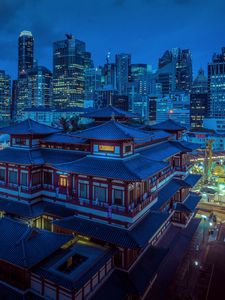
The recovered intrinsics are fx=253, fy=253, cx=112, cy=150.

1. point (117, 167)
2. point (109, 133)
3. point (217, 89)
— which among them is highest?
point (217, 89)

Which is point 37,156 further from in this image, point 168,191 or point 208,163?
point 208,163

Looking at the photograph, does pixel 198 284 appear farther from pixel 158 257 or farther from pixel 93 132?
pixel 93 132

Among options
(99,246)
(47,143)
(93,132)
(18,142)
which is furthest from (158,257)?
(18,142)

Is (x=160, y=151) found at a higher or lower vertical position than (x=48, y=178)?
higher

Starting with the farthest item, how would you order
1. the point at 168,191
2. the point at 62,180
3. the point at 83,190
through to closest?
1. the point at 168,191
2. the point at 62,180
3. the point at 83,190

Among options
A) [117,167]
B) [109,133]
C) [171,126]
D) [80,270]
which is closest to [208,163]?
[171,126]

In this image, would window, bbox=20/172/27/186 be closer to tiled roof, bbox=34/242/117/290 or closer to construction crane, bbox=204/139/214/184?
tiled roof, bbox=34/242/117/290

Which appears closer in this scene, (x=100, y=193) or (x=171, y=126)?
(x=100, y=193)
